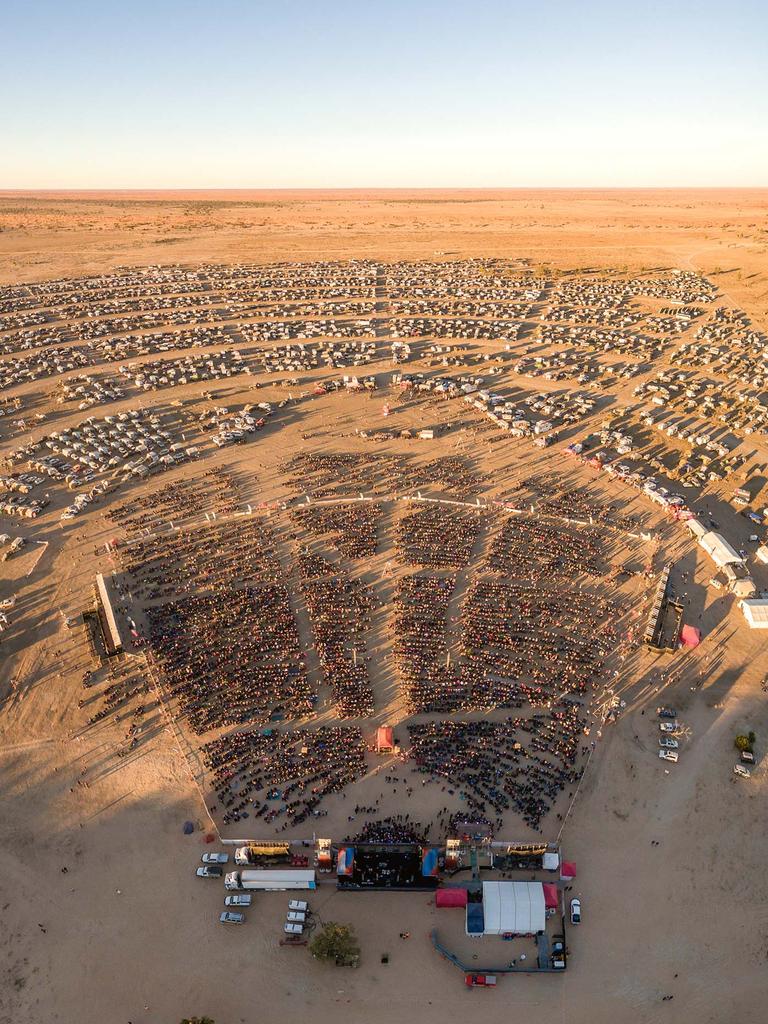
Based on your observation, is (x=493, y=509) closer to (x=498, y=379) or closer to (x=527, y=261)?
(x=498, y=379)

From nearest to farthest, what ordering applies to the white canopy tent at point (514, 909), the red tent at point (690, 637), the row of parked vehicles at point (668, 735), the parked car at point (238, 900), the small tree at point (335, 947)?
1. the small tree at point (335, 947)
2. the white canopy tent at point (514, 909)
3. the parked car at point (238, 900)
4. the row of parked vehicles at point (668, 735)
5. the red tent at point (690, 637)

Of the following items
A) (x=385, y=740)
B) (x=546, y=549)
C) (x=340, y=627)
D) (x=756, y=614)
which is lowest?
(x=385, y=740)

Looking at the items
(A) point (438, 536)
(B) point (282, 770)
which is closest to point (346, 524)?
(A) point (438, 536)

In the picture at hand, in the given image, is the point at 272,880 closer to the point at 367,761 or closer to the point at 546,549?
the point at 367,761

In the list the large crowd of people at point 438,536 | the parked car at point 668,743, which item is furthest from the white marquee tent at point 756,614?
the large crowd of people at point 438,536

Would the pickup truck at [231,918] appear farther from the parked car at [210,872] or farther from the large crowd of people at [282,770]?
the large crowd of people at [282,770]

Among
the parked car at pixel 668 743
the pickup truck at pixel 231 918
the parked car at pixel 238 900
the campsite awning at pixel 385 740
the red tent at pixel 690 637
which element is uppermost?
the red tent at pixel 690 637
